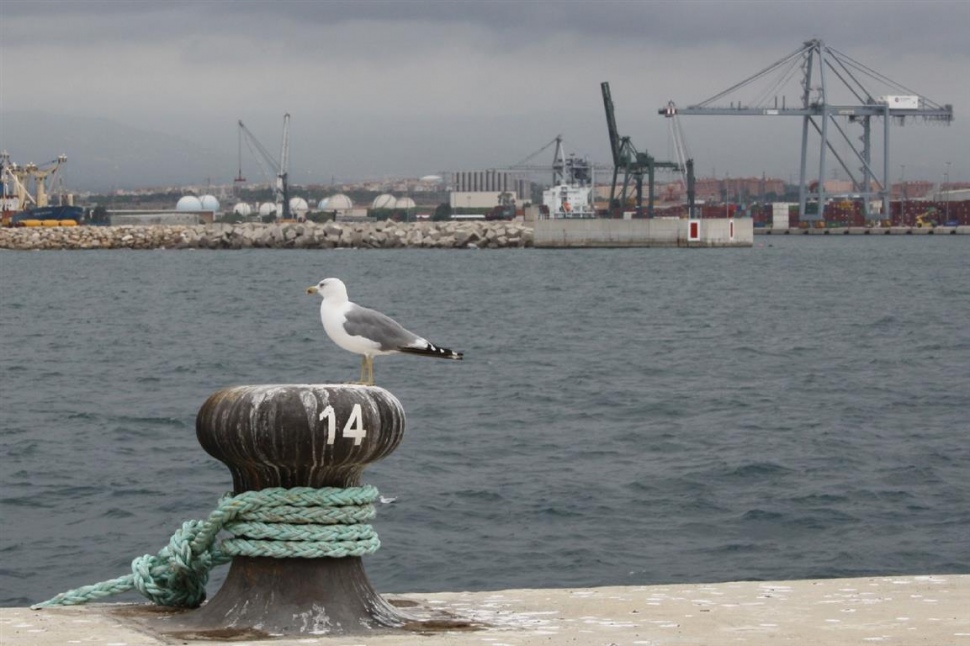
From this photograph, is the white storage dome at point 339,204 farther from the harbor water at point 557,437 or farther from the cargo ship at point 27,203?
the harbor water at point 557,437

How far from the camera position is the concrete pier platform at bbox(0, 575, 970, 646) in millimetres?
3174

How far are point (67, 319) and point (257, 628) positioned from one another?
87.5ft

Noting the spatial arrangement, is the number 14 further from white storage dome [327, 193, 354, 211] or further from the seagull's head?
white storage dome [327, 193, 354, 211]

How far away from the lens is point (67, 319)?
29.0m

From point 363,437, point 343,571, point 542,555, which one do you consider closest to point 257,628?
point 343,571

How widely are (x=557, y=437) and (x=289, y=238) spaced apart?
200ft

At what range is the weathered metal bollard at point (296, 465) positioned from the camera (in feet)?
11.0

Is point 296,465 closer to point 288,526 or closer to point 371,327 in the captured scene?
point 288,526

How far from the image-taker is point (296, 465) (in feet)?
11.2

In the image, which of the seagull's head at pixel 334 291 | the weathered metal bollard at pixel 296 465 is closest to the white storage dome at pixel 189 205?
the seagull's head at pixel 334 291

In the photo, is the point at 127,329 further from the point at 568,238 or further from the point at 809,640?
the point at 568,238

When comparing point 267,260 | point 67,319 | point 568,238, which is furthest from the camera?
point 568,238

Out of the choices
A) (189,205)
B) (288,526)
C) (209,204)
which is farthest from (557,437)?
(209,204)

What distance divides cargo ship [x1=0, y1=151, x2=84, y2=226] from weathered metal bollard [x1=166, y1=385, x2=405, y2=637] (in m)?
91.8
